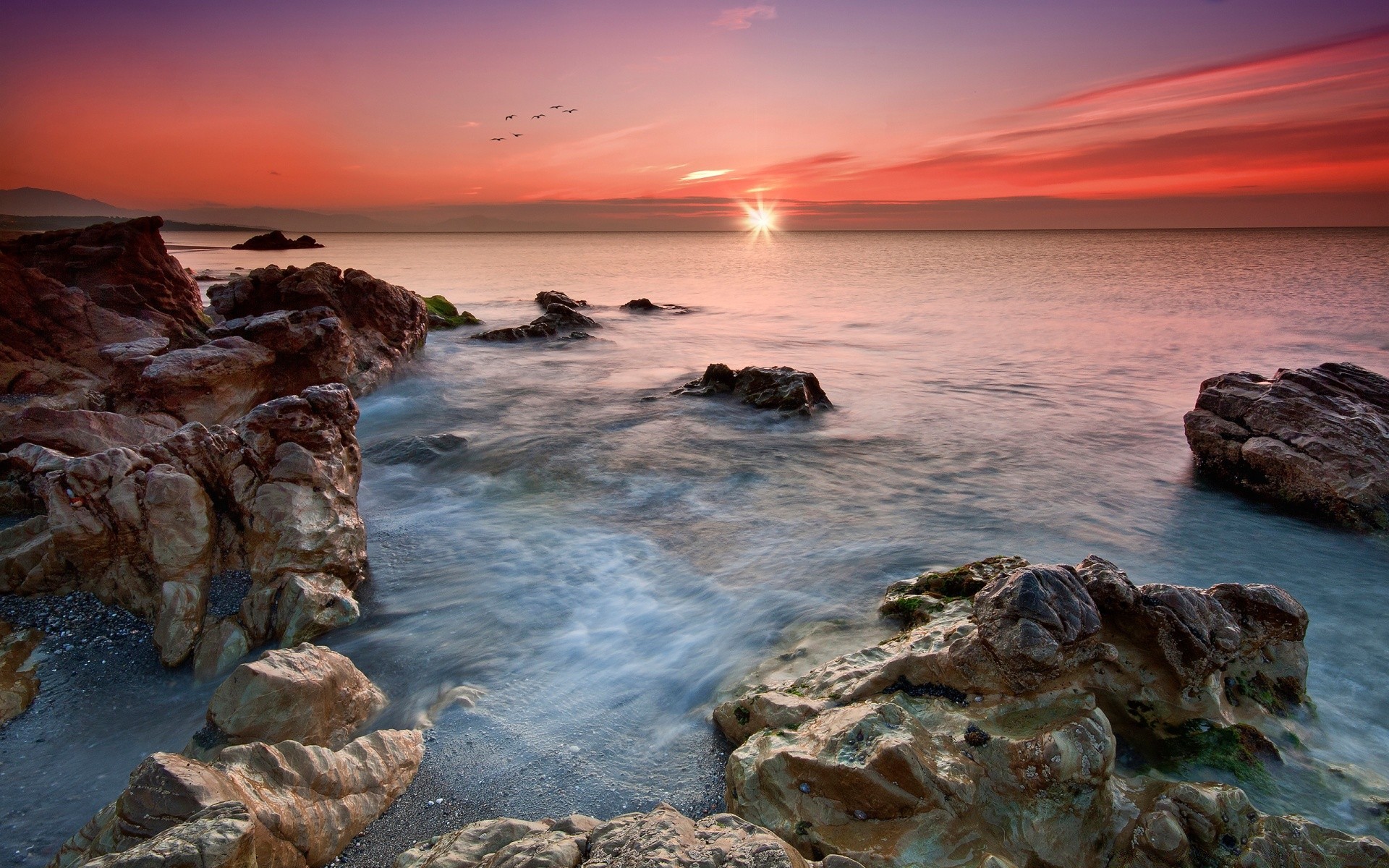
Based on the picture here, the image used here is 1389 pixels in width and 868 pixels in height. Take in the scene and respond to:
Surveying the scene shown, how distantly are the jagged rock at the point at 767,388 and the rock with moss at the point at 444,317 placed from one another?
11.7 metres

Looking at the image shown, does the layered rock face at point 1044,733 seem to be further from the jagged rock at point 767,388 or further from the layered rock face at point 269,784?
the jagged rock at point 767,388

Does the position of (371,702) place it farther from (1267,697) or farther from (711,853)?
(1267,697)

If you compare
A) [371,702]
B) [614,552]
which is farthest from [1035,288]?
[371,702]

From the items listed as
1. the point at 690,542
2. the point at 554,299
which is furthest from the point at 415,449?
the point at 554,299

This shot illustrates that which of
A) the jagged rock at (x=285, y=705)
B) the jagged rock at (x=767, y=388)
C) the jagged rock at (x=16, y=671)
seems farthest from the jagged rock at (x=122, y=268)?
the jagged rock at (x=285, y=705)

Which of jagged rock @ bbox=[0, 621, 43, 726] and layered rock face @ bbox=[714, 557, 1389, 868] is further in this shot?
jagged rock @ bbox=[0, 621, 43, 726]

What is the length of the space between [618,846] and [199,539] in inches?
177

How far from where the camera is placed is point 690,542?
25.3ft

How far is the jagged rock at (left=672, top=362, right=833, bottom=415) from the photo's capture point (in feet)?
40.7

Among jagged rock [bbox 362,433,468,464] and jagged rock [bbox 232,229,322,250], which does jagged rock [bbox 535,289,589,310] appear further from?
jagged rock [bbox 232,229,322,250]

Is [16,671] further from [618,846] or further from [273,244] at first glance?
[273,244]

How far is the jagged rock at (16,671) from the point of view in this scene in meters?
4.38

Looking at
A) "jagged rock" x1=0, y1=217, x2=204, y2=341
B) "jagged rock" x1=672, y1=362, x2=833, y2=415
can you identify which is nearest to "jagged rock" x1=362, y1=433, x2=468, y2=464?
"jagged rock" x1=0, y1=217, x2=204, y2=341

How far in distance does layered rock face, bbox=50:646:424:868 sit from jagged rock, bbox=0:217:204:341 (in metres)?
10.7
